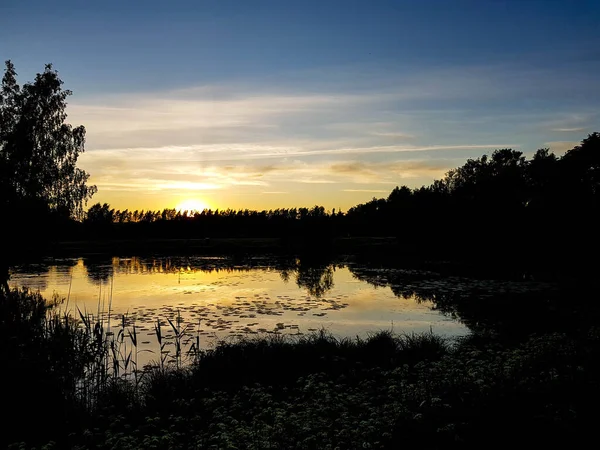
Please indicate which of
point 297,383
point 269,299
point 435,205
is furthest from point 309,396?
point 435,205

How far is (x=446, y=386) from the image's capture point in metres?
9.61

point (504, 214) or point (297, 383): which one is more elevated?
point (504, 214)

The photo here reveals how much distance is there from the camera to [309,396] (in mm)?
10961

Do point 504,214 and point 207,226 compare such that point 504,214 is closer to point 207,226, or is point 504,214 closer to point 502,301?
point 502,301

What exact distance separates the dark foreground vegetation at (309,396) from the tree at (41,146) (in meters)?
18.6

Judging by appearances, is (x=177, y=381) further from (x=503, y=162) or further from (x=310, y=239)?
(x=503, y=162)

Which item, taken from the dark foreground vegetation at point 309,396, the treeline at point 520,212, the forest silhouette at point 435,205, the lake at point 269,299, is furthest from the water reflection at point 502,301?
the treeline at point 520,212

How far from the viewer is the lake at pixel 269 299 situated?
19469 mm

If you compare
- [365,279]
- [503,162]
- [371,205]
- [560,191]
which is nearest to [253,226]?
[371,205]

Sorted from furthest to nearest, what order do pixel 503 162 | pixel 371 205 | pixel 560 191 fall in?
Result: pixel 371 205 → pixel 503 162 → pixel 560 191

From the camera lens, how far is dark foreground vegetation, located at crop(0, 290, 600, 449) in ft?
24.7

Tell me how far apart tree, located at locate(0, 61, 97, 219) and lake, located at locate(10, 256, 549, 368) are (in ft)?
21.8

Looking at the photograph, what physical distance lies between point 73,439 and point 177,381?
3094 millimetres

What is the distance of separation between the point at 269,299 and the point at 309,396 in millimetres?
16177
